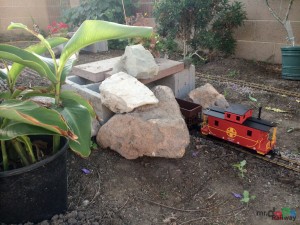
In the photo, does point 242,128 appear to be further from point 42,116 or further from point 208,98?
point 42,116

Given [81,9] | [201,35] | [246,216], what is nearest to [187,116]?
[246,216]

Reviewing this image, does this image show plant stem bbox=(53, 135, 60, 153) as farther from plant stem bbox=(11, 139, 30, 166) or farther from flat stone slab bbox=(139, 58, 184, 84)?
flat stone slab bbox=(139, 58, 184, 84)

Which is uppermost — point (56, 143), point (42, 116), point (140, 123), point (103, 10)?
point (103, 10)

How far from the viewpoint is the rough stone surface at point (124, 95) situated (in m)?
2.48

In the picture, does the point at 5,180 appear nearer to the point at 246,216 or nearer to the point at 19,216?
the point at 19,216

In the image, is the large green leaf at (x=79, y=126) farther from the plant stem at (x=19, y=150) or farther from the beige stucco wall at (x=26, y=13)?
the beige stucco wall at (x=26, y=13)

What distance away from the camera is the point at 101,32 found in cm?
152

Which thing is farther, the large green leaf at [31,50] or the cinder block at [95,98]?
the cinder block at [95,98]

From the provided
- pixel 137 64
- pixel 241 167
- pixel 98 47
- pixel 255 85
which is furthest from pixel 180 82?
pixel 98 47

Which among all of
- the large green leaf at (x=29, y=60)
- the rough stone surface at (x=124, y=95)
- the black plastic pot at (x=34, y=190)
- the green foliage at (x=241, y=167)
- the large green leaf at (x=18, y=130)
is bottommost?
the green foliage at (x=241, y=167)

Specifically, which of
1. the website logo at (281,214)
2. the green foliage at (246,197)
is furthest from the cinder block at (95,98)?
the website logo at (281,214)

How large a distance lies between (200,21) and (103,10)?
2872 mm

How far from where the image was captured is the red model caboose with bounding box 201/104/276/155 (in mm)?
2414

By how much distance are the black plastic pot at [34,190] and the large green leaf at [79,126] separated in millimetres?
175
